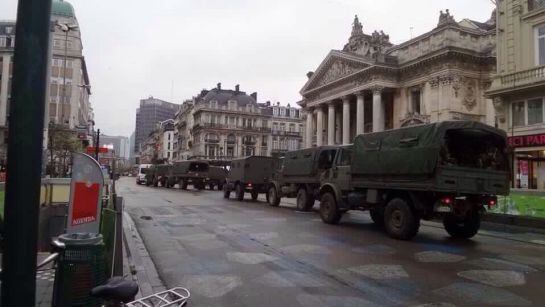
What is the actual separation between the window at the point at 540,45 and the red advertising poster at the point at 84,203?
28.9 metres

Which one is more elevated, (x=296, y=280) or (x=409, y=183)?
(x=409, y=183)

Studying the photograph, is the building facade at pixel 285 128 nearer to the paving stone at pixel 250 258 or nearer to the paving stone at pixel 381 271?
the paving stone at pixel 250 258

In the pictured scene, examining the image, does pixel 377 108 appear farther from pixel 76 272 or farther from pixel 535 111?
pixel 76 272

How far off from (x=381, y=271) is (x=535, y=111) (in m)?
25.5

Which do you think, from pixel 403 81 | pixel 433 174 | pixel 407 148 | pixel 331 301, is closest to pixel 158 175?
pixel 403 81

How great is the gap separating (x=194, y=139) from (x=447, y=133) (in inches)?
4233

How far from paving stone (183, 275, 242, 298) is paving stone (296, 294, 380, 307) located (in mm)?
1190

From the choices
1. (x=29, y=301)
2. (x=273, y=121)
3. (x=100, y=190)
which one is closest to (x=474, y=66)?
(x=100, y=190)

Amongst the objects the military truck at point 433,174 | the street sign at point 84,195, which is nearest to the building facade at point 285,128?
the military truck at point 433,174

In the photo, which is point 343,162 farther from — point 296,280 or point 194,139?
point 194,139

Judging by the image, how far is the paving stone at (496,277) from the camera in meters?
7.48

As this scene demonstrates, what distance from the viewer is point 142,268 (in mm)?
8242

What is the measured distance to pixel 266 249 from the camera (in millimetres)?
10641

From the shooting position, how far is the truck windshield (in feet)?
41.1
